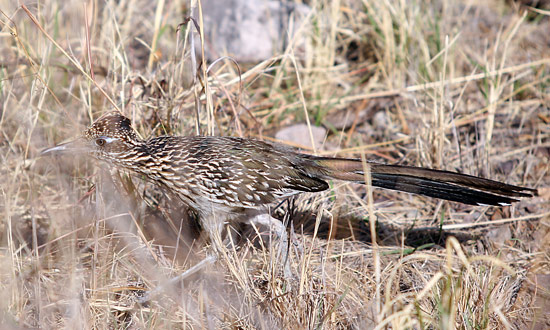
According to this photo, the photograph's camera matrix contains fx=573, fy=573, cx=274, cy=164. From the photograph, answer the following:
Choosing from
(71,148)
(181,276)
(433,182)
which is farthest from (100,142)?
(433,182)

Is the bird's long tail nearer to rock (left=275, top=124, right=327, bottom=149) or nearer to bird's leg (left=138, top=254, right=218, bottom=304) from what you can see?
bird's leg (left=138, top=254, right=218, bottom=304)

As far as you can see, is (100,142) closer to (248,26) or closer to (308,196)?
(308,196)

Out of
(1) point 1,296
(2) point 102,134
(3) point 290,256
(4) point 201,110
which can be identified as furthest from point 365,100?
(1) point 1,296

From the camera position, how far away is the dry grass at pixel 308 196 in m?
3.03

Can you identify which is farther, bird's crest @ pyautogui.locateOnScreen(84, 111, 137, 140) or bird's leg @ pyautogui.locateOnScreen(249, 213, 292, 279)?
bird's crest @ pyautogui.locateOnScreen(84, 111, 137, 140)

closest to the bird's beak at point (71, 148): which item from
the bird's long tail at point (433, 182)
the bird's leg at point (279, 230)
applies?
the bird's leg at point (279, 230)

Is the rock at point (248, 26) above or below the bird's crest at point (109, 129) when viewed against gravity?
above

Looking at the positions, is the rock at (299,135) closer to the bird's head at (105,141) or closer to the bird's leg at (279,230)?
the bird's leg at (279,230)

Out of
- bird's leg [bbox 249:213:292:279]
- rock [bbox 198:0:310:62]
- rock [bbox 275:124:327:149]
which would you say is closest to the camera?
bird's leg [bbox 249:213:292:279]

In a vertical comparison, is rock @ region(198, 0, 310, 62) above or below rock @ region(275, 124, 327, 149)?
above

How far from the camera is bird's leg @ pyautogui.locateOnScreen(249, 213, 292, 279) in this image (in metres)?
3.22

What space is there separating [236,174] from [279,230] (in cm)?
43

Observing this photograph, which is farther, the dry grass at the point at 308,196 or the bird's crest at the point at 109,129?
the bird's crest at the point at 109,129

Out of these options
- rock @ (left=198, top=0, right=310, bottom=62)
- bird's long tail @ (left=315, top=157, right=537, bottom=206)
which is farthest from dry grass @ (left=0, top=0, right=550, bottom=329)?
bird's long tail @ (left=315, top=157, right=537, bottom=206)
